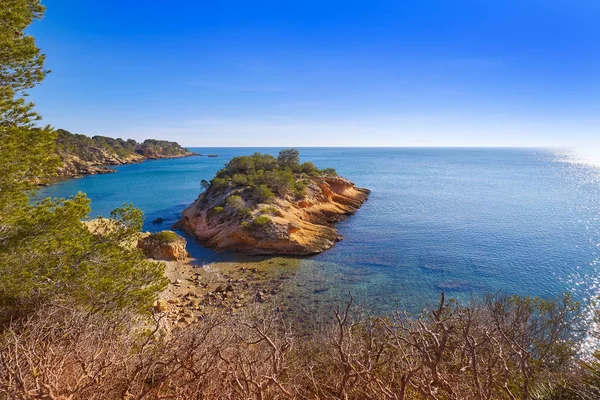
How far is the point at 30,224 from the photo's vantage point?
414 inches

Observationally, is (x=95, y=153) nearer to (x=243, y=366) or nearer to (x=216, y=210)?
(x=216, y=210)

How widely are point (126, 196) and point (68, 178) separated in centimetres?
3902

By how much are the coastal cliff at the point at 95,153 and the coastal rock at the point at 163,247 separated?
148 feet

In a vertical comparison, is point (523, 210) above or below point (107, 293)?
below

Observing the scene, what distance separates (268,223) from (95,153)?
4392 inches

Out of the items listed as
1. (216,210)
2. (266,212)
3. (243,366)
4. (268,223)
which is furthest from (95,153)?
(243,366)

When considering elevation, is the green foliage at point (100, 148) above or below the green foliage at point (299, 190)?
above

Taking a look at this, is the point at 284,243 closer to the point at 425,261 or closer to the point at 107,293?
the point at 425,261

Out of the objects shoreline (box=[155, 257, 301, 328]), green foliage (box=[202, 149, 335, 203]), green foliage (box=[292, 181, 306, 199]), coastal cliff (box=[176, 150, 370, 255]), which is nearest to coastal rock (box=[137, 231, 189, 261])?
shoreline (box=[155, 257, 301, 328])

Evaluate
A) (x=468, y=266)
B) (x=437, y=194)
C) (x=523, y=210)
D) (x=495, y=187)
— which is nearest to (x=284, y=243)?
(x=468, y=266)

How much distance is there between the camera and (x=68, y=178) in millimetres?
85250

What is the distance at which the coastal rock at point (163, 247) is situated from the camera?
28.7m

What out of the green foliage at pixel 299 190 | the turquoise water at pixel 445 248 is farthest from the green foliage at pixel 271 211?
the green foliage at pixel 299 190

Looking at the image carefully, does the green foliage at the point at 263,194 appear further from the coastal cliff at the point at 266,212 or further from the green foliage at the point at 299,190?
the green foliage at the point at 299,190
